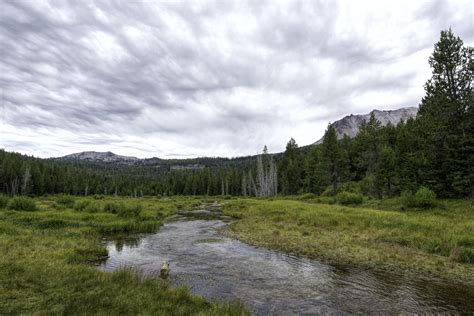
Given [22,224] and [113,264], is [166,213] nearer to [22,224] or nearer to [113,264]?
[22,224]

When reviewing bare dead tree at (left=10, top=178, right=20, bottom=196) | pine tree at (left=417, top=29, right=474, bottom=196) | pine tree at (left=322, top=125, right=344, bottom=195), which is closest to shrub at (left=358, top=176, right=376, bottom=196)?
pine tree at (left=322, top=125, right=344, bottom=195)

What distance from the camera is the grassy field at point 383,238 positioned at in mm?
16844

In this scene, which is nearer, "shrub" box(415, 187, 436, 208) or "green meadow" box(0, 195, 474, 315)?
"green meadow" box(0, 195, 474, 315)

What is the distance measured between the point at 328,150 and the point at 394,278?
2196 inches

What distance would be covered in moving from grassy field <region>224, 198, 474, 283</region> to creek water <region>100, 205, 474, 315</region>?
5.65ft

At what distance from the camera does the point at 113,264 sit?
1697 cm

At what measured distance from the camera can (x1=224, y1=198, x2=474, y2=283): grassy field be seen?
55.3 feet

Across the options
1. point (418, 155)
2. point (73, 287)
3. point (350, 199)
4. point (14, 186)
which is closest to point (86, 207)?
point (73, 287)

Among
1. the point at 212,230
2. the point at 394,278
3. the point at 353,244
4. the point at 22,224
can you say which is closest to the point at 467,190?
the point at 353,244

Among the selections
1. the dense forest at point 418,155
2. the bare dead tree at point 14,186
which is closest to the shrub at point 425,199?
the dense forest at point 418,155

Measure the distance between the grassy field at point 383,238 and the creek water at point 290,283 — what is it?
1723 millimetres

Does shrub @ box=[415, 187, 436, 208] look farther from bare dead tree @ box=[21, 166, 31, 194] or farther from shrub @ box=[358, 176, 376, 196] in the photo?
bare dead tree @ box=[21, 166, 31, 194]

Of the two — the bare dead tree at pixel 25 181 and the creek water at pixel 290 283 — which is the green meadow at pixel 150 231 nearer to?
the creek water at pixel 290 283

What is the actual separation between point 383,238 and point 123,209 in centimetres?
2967
